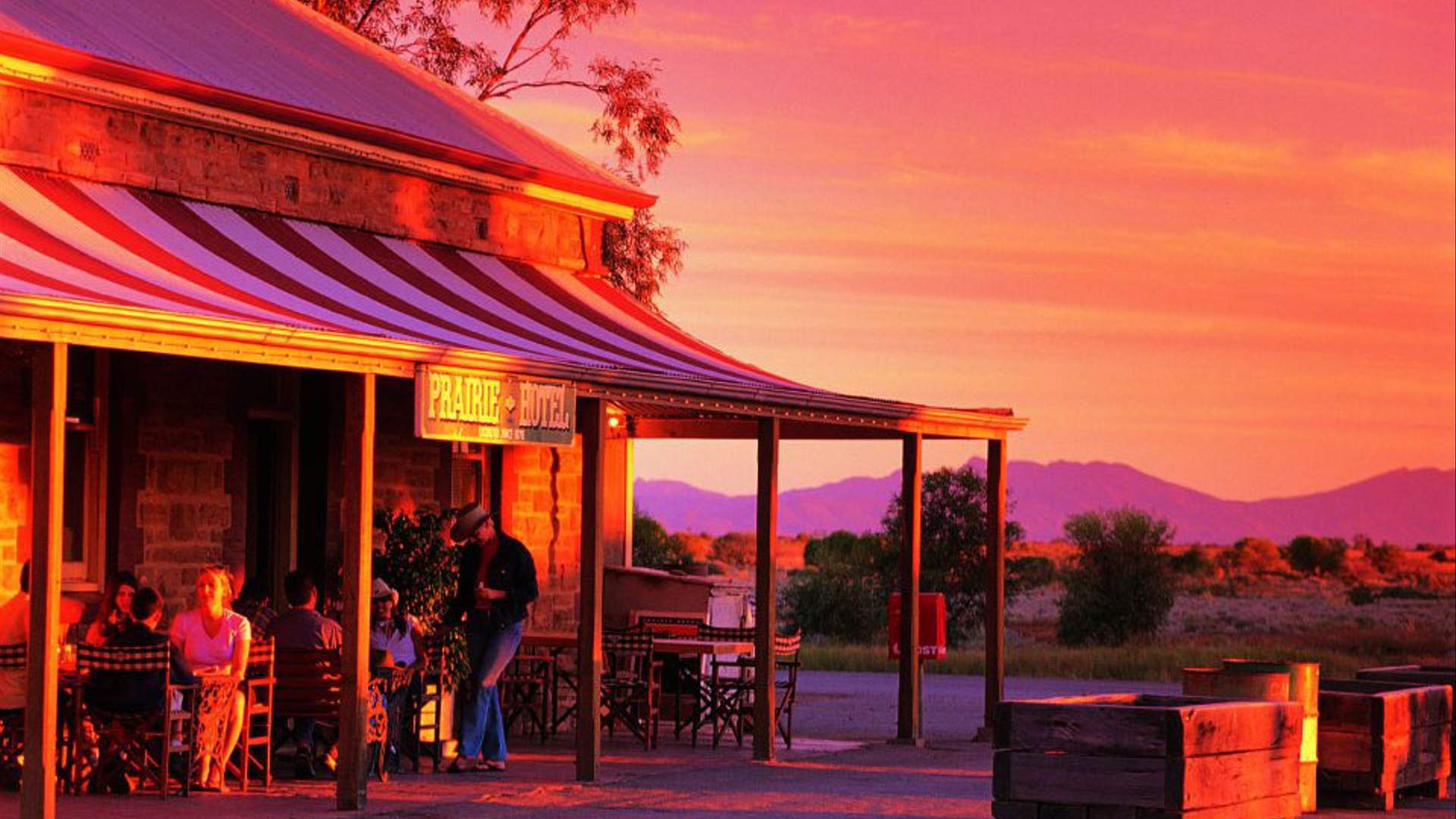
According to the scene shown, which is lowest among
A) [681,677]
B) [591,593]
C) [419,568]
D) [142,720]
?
[681,677]

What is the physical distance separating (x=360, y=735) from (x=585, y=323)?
15.1ft

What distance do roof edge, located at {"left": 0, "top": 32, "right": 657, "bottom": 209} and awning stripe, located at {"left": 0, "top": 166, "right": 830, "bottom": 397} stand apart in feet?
2.04

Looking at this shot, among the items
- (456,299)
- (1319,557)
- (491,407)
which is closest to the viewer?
(491,407)

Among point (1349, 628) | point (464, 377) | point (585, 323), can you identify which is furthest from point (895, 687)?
point (1349, 628)

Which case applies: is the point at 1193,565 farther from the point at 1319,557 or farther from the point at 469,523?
the point at 469,523

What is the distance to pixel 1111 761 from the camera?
9.98 m

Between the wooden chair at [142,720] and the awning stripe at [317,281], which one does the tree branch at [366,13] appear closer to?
the awning stripe at [317,281]

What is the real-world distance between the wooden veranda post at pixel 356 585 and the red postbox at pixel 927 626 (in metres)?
6.64

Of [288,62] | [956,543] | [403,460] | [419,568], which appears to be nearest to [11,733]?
[419,568]

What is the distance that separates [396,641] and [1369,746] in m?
5.52

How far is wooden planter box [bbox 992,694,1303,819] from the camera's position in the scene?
391 inches

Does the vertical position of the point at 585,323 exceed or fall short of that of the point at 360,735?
it exceeds it

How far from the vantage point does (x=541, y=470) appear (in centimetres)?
1733

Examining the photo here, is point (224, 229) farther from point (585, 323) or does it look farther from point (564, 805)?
point (564, 805)
